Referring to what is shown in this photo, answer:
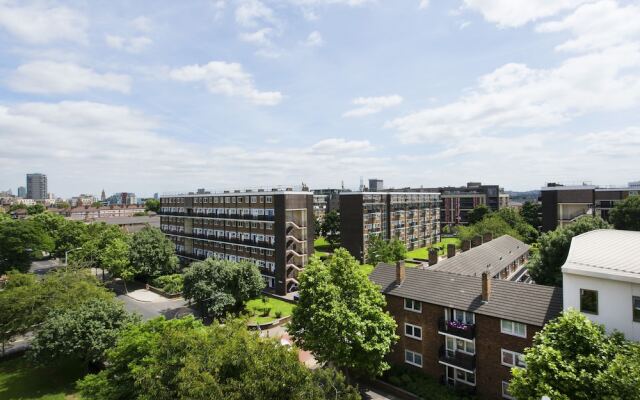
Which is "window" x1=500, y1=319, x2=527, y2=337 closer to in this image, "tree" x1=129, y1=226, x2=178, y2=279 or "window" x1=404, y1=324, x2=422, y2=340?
"window" x1=404, y1=324, x2=422, y2=340

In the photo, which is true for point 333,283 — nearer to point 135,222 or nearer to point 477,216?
point 477,216

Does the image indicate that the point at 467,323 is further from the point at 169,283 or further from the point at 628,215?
the point at 628,215

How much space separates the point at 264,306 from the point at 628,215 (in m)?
60.6

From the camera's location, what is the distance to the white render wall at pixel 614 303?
18438mm

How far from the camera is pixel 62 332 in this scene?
28109 millimetres

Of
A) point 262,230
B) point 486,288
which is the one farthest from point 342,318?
point 262,230

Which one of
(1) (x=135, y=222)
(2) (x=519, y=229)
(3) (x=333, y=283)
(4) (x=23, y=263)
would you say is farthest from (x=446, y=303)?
(1) (x=135, y=222)

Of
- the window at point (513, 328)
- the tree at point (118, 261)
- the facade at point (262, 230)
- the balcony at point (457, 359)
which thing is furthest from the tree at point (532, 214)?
the tree at point (118, 261)

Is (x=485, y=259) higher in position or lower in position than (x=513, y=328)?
higher

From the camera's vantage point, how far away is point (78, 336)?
2814cm

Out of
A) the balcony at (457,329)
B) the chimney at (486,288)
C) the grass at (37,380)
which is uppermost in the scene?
the chimney at (486,288)

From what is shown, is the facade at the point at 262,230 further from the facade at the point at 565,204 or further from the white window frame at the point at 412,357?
the facade at the point at 565,204

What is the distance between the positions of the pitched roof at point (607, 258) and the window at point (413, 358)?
15040mm

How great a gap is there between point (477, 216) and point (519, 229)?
25311 mm
